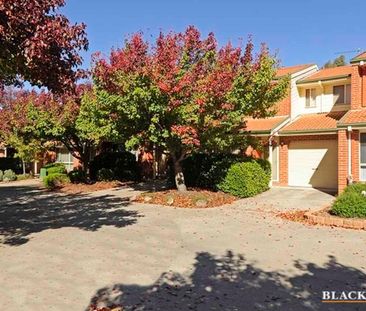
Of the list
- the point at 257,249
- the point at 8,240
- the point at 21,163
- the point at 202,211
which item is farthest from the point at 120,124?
the point at 21,163

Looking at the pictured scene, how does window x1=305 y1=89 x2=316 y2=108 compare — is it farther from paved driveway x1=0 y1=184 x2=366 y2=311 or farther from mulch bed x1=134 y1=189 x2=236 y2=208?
paved driveway x1=0 y1=184 x2=366 y2=311

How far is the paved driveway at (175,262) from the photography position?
5.95m

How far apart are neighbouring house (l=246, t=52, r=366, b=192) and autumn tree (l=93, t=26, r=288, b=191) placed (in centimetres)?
330

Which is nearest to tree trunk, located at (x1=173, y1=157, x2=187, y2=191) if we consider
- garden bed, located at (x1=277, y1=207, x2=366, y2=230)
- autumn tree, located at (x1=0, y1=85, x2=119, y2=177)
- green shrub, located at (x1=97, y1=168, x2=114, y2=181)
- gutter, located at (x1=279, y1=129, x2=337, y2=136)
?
autumn tree, located at (x1=0, y1=85, x2=119, y2=177)

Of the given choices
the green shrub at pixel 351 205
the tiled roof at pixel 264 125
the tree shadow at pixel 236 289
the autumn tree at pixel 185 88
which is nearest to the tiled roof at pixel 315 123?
the tiled roof at pixel 264 125

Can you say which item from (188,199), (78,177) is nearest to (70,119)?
(78,177)

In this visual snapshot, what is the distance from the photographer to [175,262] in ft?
25.7

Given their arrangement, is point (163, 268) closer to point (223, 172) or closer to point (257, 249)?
point (257, 249)

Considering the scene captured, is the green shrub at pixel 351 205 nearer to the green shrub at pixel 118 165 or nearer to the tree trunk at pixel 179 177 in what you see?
the tree trunk at pixel 179 177

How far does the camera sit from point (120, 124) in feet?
52.0

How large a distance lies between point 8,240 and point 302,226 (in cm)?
746

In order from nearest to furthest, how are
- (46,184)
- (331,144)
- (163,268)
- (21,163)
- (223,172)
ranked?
1. (163,268)
2. (223,172)
3. (331,144)
4. (46,184)
5. (21,163)

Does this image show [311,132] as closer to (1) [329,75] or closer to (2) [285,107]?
(2) [285,107]

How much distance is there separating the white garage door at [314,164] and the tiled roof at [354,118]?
2.22 m
